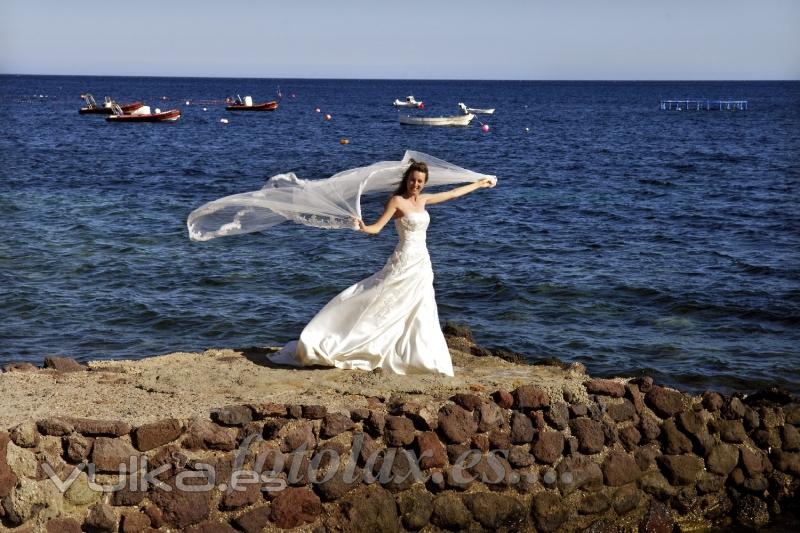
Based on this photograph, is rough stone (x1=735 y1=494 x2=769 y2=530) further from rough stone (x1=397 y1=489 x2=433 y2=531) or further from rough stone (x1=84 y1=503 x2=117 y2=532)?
rough stone (x1=84 y1=503 x2=117 y2=532)

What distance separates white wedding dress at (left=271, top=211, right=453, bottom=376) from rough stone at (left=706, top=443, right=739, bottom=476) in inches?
115

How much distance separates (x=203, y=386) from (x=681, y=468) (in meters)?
5.02

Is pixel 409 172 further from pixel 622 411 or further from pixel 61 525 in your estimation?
pixel 61 525

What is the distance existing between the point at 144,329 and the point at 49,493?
8.83 metres

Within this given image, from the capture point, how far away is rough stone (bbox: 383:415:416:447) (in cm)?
920

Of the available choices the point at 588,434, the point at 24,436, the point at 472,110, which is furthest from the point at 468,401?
the point at 472,110

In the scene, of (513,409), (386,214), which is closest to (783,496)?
(513,409)

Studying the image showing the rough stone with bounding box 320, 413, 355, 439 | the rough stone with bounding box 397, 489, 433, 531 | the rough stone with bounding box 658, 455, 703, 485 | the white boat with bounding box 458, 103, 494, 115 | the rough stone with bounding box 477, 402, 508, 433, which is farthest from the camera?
the white boat with bounding box 458, 103, 494, 115

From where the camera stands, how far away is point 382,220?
10.9 m

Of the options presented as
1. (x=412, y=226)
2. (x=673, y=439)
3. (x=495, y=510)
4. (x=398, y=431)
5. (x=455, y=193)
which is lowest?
(x=495, y=510)

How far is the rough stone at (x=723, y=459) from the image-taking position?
10.3 meters

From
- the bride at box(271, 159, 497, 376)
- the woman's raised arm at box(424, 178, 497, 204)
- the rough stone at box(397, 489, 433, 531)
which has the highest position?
the woman's raised arm at box(424, 178, 497, 204)

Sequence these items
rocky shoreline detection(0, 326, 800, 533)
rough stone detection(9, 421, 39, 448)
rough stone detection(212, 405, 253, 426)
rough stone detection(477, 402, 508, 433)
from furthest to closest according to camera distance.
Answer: rough stone detection(477, 402, 508, 433), rough stone detection(212, 405, 253, 426), rocky shoreline detection(0, 326, 800, 533), rough stone detection(9, 421, 39, 448)

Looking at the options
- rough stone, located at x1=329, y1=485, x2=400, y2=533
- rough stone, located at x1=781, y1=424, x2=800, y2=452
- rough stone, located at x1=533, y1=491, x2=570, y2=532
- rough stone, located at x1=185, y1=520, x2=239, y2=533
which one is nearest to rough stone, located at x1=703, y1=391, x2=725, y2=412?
rough stone, located at x1=781, y1=424, x2=800, y2=452
